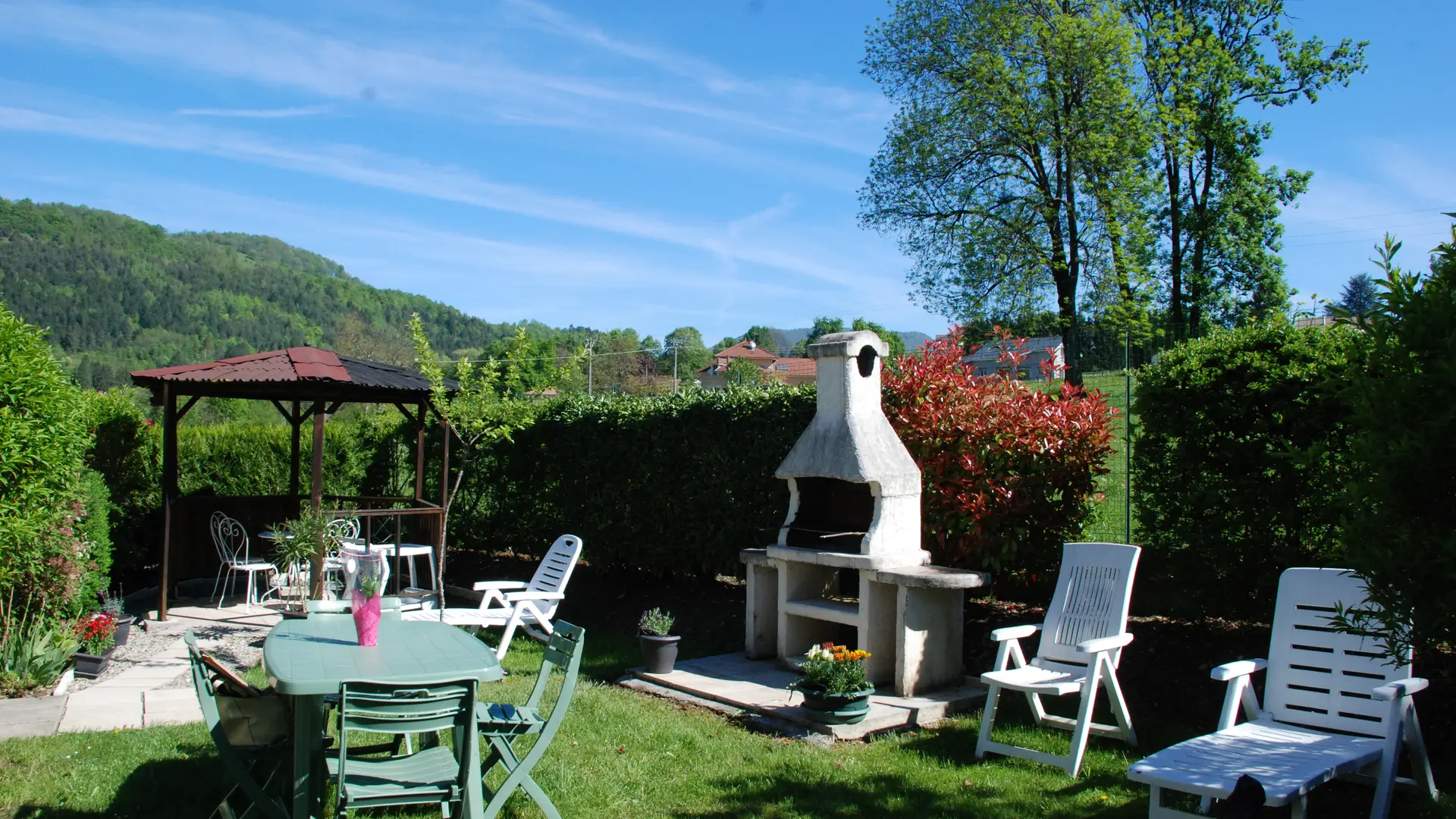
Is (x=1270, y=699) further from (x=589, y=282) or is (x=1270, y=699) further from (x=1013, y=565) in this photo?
(x=589, y=282)

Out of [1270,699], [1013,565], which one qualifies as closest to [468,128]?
[1013,565]

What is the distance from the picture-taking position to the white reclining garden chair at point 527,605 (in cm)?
746

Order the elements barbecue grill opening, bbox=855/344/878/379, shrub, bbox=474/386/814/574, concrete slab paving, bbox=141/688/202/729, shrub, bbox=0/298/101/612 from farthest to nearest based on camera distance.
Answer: shrub, bbox=474/386/814/574 < barbecue grill opening, bbox=855/344/878/379 < shrub, bbox=0/298/101/612 < concrete slab paving, bbox=141/688/202/729

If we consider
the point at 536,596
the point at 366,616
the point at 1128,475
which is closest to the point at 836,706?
the point at 366,616

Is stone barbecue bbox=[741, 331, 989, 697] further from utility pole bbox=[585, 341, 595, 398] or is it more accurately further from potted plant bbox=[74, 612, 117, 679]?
potted plant bbox=[74, 612, 117, 679]

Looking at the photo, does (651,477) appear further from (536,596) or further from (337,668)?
(337,668)

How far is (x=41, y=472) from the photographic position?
6230 mm

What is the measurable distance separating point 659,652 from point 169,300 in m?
79.0

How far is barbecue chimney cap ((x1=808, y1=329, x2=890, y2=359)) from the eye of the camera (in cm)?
661

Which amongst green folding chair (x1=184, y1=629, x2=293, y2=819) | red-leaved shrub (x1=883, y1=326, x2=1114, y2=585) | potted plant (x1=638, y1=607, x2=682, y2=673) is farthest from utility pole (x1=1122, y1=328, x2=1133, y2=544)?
green folding chair (x1=184, y1=629, x2=293, y2=819)

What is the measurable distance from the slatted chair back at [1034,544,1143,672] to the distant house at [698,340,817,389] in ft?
186

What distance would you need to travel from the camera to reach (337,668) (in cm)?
376

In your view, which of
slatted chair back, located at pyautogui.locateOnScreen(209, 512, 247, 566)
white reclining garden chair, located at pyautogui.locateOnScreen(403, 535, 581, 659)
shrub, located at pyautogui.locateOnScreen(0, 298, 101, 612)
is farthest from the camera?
slatted chair back, located at pyautogui.locateOnScreen(209, 512, 247, 566)

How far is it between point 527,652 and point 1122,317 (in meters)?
16.8
